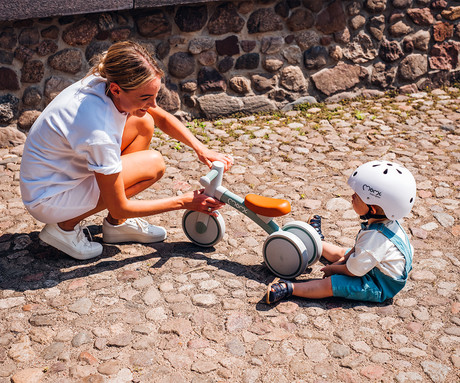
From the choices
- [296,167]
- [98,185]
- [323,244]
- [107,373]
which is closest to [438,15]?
[296,167]

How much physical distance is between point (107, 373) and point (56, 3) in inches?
116

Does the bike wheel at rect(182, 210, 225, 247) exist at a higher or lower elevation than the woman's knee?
lower

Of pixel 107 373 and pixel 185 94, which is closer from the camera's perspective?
pixel 107 373

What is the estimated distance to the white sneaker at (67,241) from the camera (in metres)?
3.29

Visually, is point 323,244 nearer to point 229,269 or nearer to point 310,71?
Result: point 229,269

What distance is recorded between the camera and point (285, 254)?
3.09m

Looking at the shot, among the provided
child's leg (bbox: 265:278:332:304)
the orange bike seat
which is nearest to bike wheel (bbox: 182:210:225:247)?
the orange bike seat

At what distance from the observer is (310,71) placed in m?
5.52

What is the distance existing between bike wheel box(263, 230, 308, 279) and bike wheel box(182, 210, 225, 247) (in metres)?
0.34

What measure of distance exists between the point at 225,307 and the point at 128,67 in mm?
1271

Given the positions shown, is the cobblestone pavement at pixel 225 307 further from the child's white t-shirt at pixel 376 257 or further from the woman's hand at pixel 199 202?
the woman's hand at pixel 199 202

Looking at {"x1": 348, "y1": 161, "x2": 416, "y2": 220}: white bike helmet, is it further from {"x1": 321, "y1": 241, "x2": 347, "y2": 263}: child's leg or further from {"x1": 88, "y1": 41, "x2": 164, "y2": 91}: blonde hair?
{"x1": 88, "y1": 41, "x2": 164, "y2": 91}: blonde hair

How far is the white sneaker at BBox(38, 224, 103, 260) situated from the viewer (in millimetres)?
3287

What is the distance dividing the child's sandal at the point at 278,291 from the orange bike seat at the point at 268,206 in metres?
0.36
